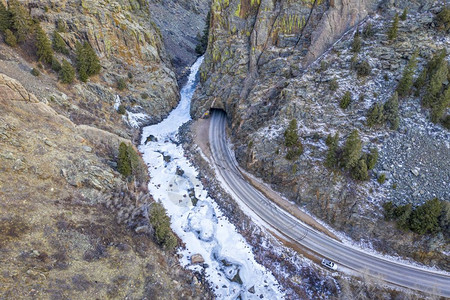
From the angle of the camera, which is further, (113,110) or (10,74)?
(113,110)

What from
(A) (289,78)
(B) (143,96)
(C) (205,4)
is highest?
(C) (205,4)

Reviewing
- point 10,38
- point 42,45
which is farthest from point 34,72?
point 10,38

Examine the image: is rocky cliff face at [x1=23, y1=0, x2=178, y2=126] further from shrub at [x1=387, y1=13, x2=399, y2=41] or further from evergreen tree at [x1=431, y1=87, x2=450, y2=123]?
evergreen tree at [x1=431, y1=87, x2=450, y2=123]

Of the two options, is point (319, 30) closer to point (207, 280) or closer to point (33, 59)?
point (207, 280)

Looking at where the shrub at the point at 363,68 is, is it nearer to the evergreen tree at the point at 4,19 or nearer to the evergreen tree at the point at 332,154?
the evergreen tree at the point at 332,154

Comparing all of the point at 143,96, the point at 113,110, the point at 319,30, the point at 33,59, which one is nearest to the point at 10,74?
the point at 33,59

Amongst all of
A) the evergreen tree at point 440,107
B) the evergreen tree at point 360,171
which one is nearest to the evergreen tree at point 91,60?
the evergreen tree at point 360,171
